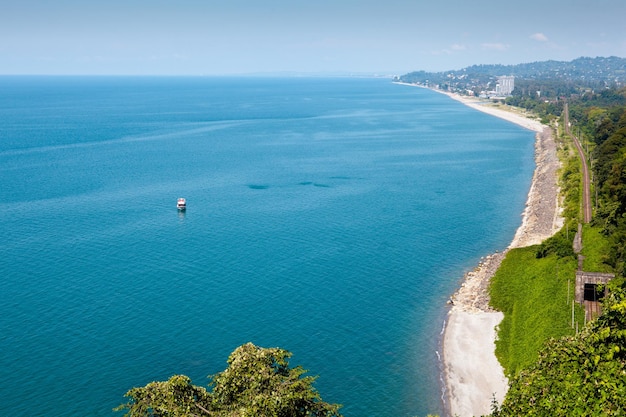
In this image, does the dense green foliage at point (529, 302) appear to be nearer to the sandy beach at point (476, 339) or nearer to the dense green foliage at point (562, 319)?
the dense green foliage at point (562, 319)

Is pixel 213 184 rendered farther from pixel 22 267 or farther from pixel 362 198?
pixel 22 267

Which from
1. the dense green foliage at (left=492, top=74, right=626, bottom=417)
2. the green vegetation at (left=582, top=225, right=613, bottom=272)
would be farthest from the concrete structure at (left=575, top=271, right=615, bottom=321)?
the green vegetation at (left=582, top=225, right=613, bottom=272)

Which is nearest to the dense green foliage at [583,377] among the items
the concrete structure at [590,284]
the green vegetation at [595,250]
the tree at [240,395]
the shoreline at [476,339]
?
the shoreline at [476,339]

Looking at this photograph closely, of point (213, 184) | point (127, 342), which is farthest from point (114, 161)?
point (127, 342)

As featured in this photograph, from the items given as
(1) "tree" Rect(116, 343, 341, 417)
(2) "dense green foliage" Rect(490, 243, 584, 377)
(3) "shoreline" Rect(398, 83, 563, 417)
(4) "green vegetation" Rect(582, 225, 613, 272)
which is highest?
(1) "tree" Rect(116, 343, 341, 417)

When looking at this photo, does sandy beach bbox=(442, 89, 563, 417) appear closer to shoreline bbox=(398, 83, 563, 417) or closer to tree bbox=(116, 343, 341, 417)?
shoreline bbox=(398, 83, 563, 417)

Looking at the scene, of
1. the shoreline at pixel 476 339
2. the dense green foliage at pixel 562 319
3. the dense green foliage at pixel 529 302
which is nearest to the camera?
the dense green foliage at pixel 562 319
